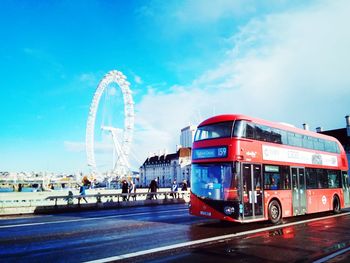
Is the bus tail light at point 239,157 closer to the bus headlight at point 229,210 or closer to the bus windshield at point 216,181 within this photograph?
the bus windshield at point 216,181

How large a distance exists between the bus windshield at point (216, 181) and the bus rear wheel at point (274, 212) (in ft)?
8.26

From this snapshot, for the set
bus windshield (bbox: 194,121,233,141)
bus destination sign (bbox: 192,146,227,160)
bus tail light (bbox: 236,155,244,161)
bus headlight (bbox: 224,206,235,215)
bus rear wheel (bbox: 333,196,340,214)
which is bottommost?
bus rear wheel (bbox: 333,196,340,214)

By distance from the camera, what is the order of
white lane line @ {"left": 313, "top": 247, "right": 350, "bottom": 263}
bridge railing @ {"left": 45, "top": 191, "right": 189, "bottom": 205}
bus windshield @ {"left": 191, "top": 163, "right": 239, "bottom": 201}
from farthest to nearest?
bridge railing @ {"left": 45, "top": 191, "right": 189, "bottom": 205} → bus windshield @ {"left": 191, "top": 163, "right": 239, "bottom": 201} → white lane line @ {"left": 313, "top": 247, "right": 350, "bottom": 263}

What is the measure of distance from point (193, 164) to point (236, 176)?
209cm

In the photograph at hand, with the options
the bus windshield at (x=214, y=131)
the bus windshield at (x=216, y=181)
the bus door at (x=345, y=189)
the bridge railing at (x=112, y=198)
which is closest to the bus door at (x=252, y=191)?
the bus windshield at (x=216, y=181)

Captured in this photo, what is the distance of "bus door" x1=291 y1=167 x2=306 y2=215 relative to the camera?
14.8 meters

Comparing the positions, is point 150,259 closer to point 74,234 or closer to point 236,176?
point 74,234

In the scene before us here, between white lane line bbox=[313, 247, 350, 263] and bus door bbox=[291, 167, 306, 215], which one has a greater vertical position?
bus door bbox=[291, 167, 306, 215]

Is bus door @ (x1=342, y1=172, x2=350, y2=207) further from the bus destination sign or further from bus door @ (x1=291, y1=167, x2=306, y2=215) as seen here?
the bus destination sign

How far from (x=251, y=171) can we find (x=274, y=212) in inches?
95.7

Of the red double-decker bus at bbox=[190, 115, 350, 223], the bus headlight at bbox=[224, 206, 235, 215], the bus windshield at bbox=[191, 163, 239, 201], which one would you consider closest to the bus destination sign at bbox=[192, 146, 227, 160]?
the red double-decker bus at bbox=[190, 115, 350, 223]

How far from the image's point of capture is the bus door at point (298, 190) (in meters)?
14.8

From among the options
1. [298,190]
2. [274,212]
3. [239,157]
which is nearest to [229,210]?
[239,157]

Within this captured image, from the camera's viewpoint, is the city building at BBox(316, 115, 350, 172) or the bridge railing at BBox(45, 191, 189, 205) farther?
the city building at BBox(316, 115, 350, 172)
